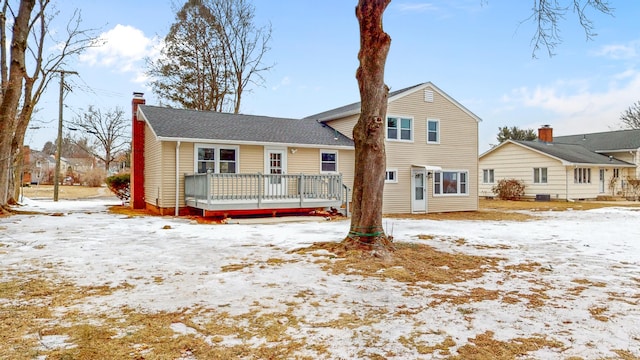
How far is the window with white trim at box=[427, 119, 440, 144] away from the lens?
1845cm

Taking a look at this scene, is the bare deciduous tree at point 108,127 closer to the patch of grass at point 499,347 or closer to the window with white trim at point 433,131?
the window with white trim at point 433,131

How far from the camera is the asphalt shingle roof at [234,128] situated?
14430 millimetres

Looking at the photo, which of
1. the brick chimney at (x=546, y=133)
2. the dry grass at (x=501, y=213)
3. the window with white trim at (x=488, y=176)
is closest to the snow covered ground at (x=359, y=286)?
the dry grass at (x=501, y=213)

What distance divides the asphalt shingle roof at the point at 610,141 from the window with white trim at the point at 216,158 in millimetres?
29195

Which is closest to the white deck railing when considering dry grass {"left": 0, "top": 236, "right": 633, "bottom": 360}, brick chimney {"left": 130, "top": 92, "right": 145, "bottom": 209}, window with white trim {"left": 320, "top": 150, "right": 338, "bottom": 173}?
window with white trim {"left": 320, "top": 150, "right": 338, "bottom": 173}

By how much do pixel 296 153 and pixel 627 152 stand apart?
27192 mm

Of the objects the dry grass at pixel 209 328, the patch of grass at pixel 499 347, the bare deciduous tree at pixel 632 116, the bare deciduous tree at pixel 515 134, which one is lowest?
the patch of grass at pixel 499 347

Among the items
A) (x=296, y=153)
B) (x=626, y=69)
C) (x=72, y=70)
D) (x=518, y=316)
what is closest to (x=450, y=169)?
(x=296, y=153)

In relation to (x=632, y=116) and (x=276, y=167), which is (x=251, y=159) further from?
(x=632, y=116)

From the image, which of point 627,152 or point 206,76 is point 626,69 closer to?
point 627,152

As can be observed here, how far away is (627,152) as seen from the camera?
97.8 ft

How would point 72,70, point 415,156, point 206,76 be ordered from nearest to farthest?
point 415,156
point 72,70
point 206,76

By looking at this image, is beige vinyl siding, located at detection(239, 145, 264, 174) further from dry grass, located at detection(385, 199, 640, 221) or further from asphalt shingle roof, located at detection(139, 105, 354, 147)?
dry grass, located at detection(385, 199, 640, 221)

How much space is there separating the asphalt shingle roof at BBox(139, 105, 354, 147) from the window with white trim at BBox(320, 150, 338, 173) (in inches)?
17.7
